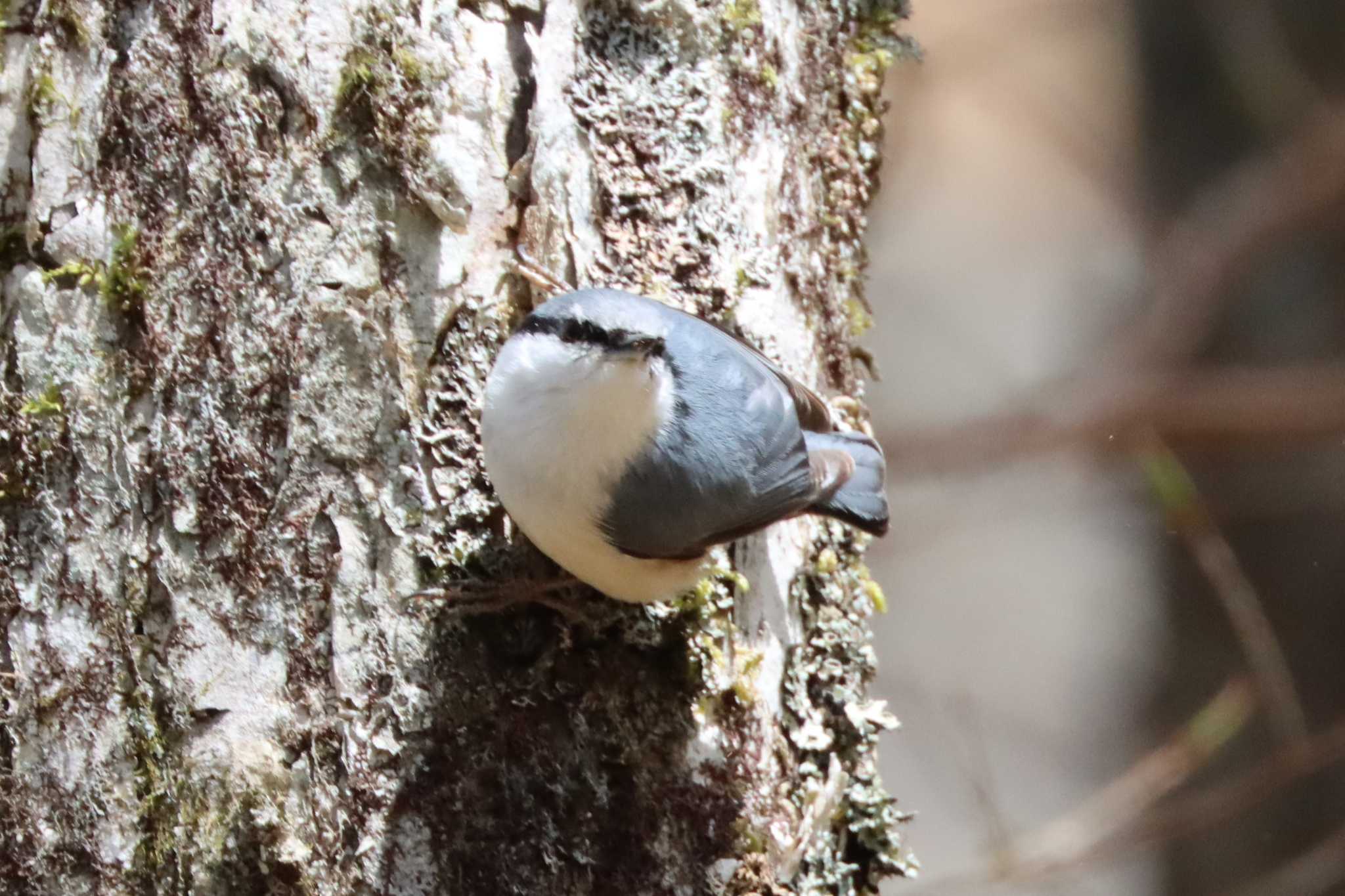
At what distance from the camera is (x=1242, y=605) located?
262cm

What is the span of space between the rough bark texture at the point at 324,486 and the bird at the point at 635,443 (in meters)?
0.05

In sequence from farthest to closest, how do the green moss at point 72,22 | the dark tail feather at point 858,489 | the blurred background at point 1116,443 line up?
the blurred background at point 1116,443, the dark tail feather at point 858,489, the green moss at point 72,22

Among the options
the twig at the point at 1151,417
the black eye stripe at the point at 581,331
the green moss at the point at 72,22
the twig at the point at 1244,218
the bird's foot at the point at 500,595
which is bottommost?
the bird's foot at the point at 500,595

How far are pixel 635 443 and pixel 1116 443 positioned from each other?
236 cm

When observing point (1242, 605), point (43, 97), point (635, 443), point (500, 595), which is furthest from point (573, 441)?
point (1242, 605)

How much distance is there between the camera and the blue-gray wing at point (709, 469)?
1.17 metres

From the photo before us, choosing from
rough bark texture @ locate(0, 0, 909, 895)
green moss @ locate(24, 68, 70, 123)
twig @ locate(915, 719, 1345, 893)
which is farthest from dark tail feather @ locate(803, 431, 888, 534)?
twig @ locate(915, 719, 1345, 893)

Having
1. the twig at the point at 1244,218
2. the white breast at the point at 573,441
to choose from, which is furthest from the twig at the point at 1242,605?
the white breast at the point at 573,441

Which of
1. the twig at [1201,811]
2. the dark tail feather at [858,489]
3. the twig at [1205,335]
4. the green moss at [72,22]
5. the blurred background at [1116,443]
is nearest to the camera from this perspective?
the green moss at [72,22]

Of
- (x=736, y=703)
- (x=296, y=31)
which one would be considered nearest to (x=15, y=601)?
(x=296, y=31)

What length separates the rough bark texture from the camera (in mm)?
1101

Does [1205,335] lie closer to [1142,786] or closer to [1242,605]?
[1242,605]

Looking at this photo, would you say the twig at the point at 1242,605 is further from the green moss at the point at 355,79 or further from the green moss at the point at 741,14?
the green moss at the point at 355,79

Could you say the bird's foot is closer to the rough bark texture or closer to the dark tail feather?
the rough bark texture
